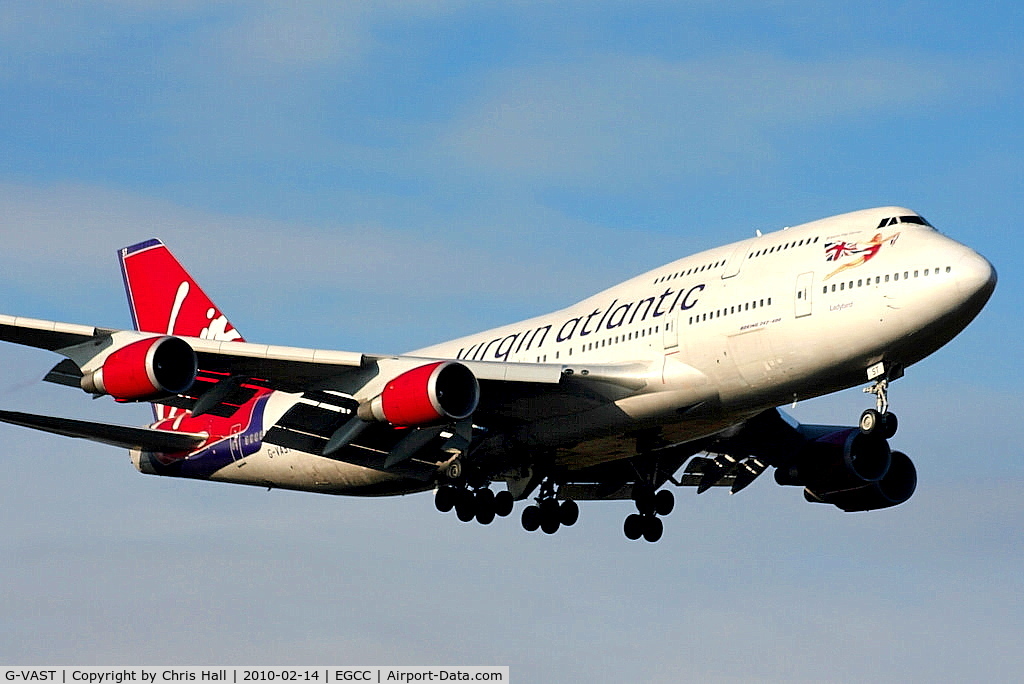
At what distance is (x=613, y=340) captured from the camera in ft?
135

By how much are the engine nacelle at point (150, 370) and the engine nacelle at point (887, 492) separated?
785 inches

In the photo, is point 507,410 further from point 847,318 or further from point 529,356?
point 847,318

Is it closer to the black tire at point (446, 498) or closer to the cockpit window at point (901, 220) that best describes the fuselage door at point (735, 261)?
the cockpit window at point (901, 220)

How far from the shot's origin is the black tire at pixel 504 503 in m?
45.6

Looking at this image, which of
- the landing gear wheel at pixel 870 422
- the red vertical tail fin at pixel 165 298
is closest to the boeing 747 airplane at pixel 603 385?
the landing gear wheel at pixel 870 422

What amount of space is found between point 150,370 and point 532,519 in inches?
537

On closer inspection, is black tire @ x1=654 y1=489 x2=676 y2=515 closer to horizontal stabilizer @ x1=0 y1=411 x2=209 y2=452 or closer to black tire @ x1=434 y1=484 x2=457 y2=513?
black tire @ x1=434 y1=484 x2=457 y2=513

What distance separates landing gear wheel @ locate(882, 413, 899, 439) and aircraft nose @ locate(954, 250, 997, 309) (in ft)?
10.4

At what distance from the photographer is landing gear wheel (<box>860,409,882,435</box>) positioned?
37.3m

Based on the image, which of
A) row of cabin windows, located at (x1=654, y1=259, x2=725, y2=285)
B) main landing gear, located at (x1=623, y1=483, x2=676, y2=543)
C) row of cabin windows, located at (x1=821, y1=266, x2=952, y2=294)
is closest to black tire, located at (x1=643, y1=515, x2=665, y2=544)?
main landing gear, located at (x1=623, y1=483, x2=676, y2=543)

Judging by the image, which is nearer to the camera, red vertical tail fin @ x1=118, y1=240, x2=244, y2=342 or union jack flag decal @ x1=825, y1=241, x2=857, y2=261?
union jack flag decal @ x1=825, y1=241, x2=857, y2=261

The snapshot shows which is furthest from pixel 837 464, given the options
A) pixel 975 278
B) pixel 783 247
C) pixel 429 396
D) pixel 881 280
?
pixel 429 396

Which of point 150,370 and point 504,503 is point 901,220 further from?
point 150,370

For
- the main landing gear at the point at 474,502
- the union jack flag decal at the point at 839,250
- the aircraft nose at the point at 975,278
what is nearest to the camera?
the aircraft nose at the point at 975,278
